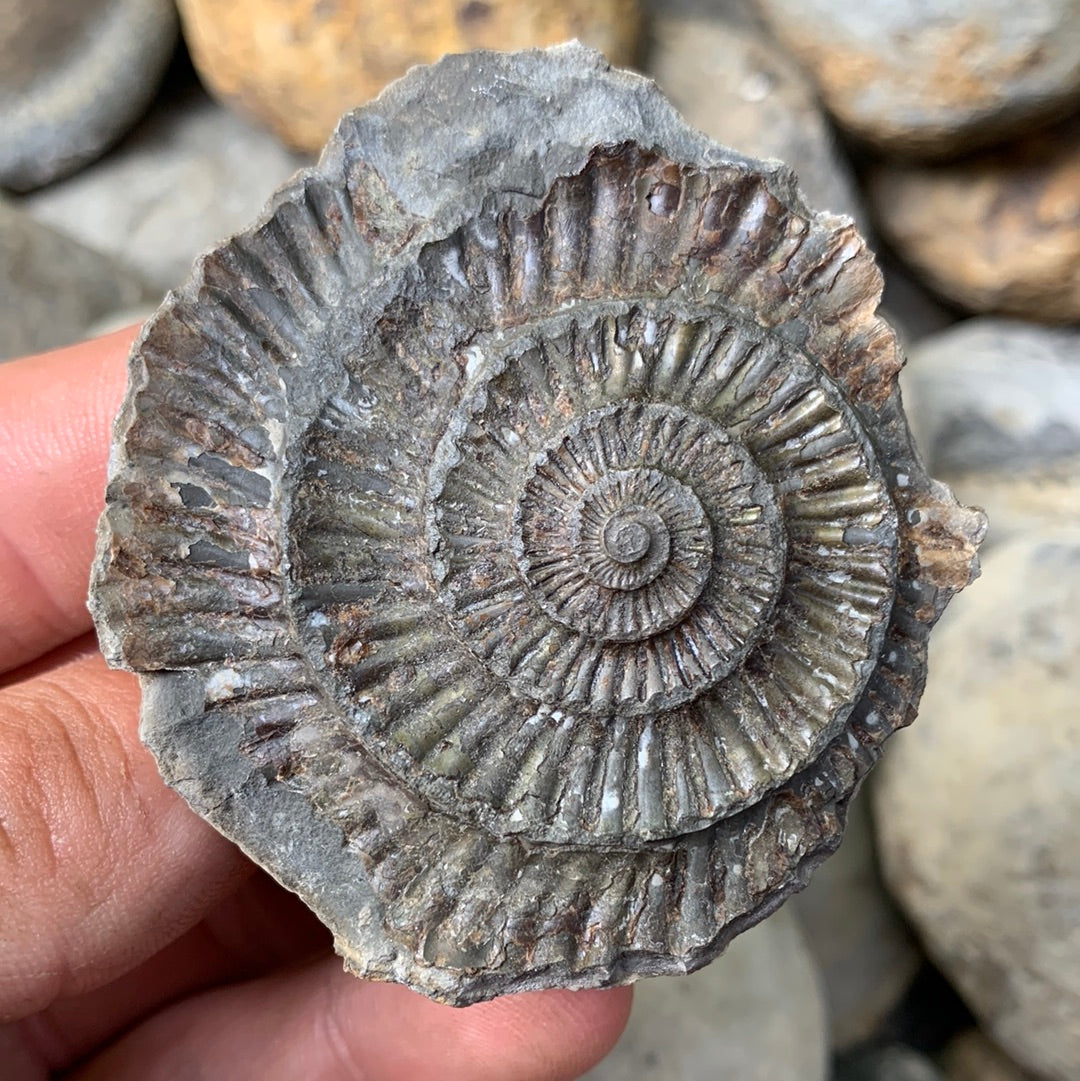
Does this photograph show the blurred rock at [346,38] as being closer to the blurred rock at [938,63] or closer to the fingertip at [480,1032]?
the blurred rock at [938,63]

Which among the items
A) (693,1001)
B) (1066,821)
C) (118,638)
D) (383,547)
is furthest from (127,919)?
(1066,821)

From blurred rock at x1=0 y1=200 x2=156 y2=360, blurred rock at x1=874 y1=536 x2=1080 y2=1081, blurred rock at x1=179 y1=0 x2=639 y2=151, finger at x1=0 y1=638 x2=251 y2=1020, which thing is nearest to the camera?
finger at x1=0 y1=638 x2=251 y2=1020

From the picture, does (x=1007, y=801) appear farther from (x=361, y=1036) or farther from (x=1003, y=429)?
(x=361, y=1036)

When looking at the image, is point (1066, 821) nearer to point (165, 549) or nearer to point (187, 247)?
point (165, 549)

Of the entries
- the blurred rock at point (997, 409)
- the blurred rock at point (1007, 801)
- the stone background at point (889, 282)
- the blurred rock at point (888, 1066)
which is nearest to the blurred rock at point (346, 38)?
the stone background at point (889, 282)

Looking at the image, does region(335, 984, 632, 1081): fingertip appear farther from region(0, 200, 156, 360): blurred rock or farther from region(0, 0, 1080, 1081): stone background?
region(0, 200, 156, 360): blurred rock

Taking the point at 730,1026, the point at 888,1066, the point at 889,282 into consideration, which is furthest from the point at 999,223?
the point at 888,1066

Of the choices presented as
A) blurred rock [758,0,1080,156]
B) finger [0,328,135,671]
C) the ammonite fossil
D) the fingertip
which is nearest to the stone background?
blurred rock [758,0,1080,156]

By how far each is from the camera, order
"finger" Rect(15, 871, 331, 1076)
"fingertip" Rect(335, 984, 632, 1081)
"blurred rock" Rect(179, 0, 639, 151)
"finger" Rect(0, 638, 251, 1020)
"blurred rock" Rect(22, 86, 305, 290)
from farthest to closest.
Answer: "blurred rock" Rect(22, 86, 305, 290) → "blurred rock" Rect(179, 0, 639, 151) → "finger" Rect(15, 871, 331, 1076) → "fingertip" Rect(335, 984, 632, 1081) → "finger" Rect(0, 638, 251, 1020)
